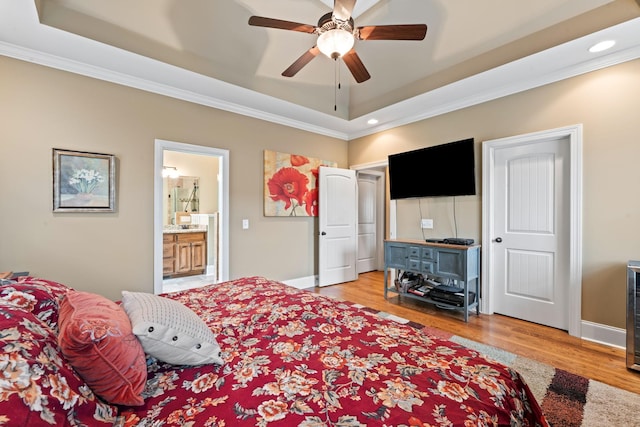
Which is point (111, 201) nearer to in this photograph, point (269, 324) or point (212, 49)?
point (212, 49)

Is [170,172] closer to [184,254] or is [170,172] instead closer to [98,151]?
[184,254]

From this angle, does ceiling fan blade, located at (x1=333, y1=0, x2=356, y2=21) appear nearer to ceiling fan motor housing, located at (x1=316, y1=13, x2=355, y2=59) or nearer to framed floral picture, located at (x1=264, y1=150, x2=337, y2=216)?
ceiling fan motor housing, located at (x1=316, y1=13, x2=355, y2=59)

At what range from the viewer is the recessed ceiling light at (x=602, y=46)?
7.73 feet

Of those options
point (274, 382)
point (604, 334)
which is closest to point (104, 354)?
point (274, 382)

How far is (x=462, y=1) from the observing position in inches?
107

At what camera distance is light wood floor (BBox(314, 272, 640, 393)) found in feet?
6.91

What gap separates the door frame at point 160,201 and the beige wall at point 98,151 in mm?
59

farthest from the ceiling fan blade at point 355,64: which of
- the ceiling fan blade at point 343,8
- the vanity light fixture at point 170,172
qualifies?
the vanity light fixture at point 170,172

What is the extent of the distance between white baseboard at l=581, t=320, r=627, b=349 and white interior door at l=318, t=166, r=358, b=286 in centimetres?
301

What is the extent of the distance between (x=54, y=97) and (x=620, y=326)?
574 cm

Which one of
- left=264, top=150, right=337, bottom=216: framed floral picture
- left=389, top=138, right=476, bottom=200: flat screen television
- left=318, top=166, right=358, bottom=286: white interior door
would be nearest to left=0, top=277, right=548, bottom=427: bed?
left=389, top=138, right=476, bottom=200: flat screen television

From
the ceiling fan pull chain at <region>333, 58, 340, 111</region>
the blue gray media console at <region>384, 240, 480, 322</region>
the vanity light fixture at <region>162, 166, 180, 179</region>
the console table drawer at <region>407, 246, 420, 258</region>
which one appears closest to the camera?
the blue gray media console at <region>384, 240, 480, 322</region>

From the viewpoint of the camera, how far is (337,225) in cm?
466

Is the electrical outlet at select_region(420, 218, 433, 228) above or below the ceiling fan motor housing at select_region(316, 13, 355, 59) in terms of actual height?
below
